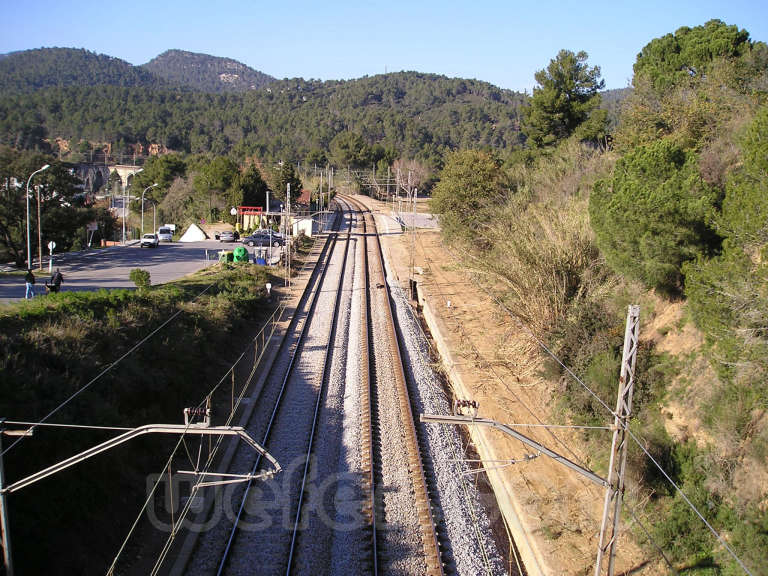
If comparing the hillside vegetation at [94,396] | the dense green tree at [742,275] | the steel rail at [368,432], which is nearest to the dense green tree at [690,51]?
the dense green tree at [742,275]

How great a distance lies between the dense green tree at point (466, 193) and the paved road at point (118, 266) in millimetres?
13904

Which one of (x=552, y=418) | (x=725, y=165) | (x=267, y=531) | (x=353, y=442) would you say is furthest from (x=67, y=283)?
(x=725, y=165)

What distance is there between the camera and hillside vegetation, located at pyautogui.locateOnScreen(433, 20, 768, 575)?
9.26m

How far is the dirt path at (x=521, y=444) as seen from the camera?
9.44 meters

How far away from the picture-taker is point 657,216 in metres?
12.5

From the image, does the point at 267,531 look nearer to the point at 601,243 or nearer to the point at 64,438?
the point at 64,438

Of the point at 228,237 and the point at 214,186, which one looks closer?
the point at 228,237

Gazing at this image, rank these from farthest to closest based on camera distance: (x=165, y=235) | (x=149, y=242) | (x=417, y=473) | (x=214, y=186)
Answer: (x=214, y=186) → (x=165, y=235) → (x=149, y=242) → (x=417, y=473)

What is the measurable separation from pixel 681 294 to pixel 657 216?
241cm

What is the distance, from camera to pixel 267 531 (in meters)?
9.58

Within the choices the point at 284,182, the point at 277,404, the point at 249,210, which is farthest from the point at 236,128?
the point at 277,404

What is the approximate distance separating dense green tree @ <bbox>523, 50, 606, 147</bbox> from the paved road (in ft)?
68.4

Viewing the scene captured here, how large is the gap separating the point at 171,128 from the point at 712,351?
453 ft

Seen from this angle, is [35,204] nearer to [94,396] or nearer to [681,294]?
[94,396]
